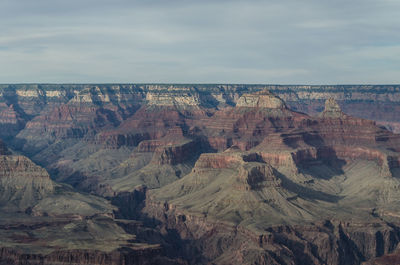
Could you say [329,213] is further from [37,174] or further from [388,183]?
[37,174]

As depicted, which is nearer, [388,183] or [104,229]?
[104,229]

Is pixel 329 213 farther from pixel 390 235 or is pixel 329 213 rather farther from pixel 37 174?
pixel 37 174

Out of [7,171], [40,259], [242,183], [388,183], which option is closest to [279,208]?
[242,183]

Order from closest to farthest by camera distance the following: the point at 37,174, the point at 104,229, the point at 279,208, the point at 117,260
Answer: the point at 117,260, the point at 104,229, the point at 279,208, the point at 37,174

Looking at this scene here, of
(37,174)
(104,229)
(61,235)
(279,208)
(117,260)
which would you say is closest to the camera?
(117,260)

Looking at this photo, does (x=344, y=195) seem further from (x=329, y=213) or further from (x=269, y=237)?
(x=269, y=237)

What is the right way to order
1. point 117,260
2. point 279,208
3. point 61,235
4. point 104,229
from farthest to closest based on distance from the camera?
point 279,208 → point 104,229 → point 61,235 → point 117,260

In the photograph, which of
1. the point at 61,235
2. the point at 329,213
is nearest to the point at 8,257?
the point at 61,235

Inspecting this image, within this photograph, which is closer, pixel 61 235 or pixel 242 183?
pixel 61 235
